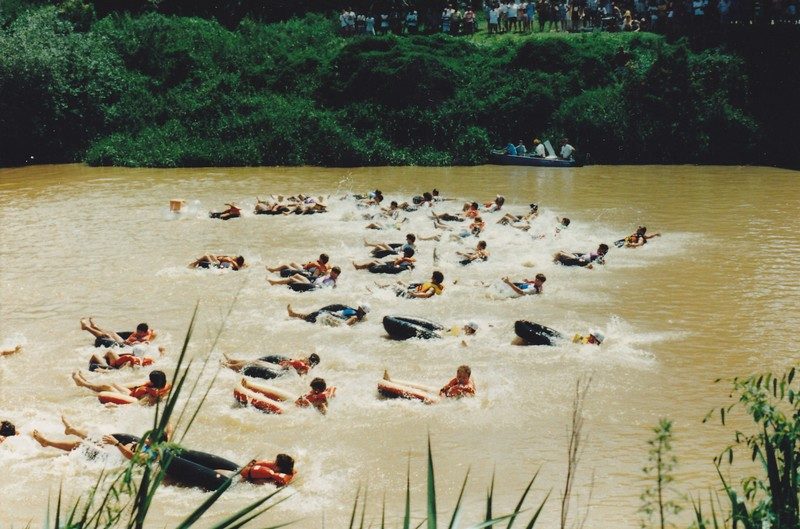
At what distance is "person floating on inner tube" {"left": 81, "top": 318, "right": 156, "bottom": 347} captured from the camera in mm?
16250

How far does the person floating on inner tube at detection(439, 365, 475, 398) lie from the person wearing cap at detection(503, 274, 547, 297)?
5.89 metres

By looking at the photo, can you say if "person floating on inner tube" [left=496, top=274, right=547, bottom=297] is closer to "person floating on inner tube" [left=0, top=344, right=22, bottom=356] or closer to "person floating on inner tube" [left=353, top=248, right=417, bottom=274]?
"person floating on inner tube" [left=353, top=248, right=417, bottom=274]

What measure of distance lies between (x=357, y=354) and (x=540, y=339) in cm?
310

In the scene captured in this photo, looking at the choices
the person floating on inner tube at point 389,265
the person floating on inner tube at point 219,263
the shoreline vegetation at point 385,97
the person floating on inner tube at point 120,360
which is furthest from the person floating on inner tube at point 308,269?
the shoreline vegetation at point 385,97

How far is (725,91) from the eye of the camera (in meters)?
41.8

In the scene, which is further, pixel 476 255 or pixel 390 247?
pixel 390 247

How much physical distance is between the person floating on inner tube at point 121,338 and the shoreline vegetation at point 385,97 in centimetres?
2595

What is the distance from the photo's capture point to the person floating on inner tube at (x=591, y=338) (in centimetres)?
1627

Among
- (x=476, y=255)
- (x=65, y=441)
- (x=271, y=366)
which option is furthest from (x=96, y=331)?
(x=476, y=255)

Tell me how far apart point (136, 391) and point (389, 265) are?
29.8 feet

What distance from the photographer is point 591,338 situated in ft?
53.5

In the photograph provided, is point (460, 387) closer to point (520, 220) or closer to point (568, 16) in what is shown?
point (520, 220)

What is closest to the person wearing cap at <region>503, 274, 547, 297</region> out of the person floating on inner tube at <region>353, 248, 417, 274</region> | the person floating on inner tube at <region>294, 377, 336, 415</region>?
the person floating on inner tube at <region>353, 248, 417, 274</region>

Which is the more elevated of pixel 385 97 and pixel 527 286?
pixel 385 97
